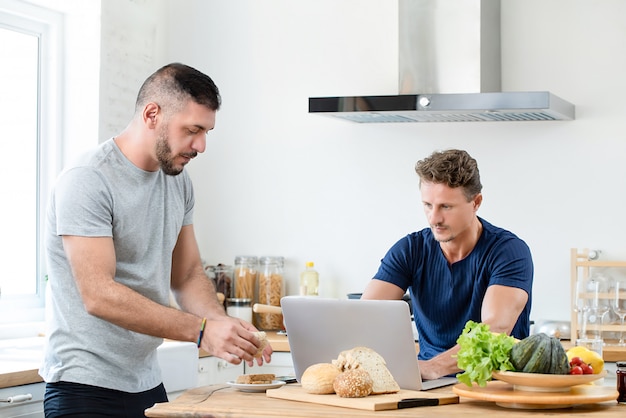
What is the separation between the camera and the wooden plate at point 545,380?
83.7 inches

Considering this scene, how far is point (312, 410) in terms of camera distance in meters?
2.11

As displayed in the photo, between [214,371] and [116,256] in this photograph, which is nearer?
[116,256]

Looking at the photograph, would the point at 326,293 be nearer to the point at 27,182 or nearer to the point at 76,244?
the point at 27,182

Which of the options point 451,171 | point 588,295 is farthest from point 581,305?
point 451,171

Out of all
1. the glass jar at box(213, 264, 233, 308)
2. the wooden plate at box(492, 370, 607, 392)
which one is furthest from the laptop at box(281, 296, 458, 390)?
the glass jar at box(213, 264, 233, 308)

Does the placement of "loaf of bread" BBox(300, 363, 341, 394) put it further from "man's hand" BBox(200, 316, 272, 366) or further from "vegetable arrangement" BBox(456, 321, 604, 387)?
"vegetable arrangement" BBox(456, 321, 604, 387)

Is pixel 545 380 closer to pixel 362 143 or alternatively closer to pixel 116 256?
pixel 116 256

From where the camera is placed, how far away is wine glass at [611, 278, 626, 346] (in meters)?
3.81

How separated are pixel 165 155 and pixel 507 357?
995 millimetres

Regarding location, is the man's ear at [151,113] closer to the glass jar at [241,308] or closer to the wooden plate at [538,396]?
the wooden plate at [538,396]

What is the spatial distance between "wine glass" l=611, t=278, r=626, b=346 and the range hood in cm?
74

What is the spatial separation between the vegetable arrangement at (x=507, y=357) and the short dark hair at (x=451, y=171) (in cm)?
77

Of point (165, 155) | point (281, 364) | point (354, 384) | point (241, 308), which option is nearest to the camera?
point (354, 384)

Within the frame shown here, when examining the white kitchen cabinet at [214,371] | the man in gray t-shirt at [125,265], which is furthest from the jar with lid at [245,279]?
the man in gray t-shirt at [125,265]
